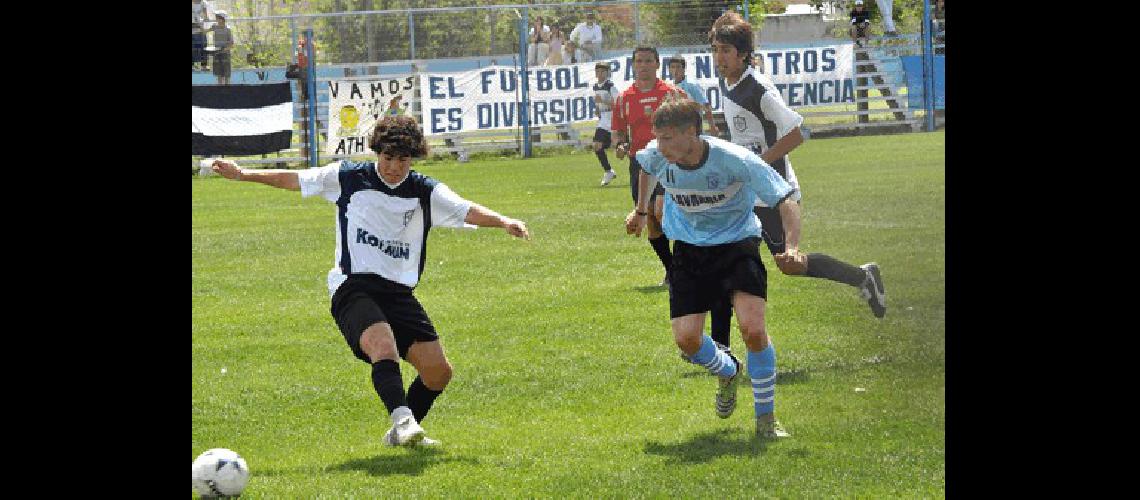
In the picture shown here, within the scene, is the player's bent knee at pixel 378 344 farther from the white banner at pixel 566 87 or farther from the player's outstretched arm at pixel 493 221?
the white banner at pixel 566 87

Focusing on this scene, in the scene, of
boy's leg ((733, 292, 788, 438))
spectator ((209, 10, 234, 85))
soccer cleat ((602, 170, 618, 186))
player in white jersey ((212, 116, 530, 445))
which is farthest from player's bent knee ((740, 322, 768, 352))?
spectator ((209, 10, 234, 85))

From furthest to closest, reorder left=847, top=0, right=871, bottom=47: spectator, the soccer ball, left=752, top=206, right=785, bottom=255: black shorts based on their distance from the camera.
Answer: left=847, top=0, right=871, bottom=47: spectator → left=752, top=206, right=785, bottom=255: black shorts → the soccer ball

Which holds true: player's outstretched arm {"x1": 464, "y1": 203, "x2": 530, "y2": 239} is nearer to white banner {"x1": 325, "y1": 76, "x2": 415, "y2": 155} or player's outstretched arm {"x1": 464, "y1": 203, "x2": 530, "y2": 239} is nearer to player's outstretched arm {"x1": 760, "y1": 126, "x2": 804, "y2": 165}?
player's outstretched arm {"x1": 760, "y1": 126, "x2": 804, "y2": 165}

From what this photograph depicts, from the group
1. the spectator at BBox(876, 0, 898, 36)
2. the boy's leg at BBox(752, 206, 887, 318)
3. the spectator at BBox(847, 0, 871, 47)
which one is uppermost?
the spectator at BBox(847, 0, 871, 47)

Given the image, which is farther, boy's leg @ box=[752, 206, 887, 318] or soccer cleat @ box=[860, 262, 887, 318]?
soccer cleat @ box=[860, 262, 887, 318]

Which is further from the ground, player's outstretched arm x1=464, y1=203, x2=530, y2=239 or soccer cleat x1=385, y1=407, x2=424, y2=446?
player's outstretched arm x1=464, y1=203, x2=530, y2=239

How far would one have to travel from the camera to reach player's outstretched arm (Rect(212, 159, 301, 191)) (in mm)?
6832

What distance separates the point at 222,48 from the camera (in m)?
26.4

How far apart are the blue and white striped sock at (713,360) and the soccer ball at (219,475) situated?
2242 mm

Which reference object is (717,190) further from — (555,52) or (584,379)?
(555,52)

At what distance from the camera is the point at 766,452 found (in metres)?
6.53

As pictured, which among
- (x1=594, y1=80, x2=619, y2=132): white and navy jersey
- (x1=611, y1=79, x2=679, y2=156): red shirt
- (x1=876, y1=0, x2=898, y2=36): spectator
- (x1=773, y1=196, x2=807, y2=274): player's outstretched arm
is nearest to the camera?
(x1=773, y1=196, x2=807, y2=274): player's outstretched arm
